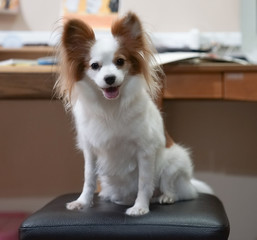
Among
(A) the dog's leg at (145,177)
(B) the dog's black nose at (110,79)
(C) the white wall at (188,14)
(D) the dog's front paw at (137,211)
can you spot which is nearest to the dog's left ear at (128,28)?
(B) the dog's black nose at (110,79)

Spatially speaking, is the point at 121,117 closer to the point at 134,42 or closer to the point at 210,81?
the point at 134,42

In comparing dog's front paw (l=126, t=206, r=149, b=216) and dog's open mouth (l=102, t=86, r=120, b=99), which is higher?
dog's open mouth (l=102, t=86, r=120, b=99)

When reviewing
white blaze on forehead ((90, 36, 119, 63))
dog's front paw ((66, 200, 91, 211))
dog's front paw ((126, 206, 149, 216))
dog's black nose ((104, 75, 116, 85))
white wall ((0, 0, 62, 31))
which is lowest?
dog's front paw ((66, 200, 91, 211))

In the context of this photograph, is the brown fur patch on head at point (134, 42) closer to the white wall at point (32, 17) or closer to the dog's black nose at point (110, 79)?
the dog's black nose at point (110, 79)

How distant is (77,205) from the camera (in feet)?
4.06

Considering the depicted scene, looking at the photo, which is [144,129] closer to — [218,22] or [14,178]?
[218,22]

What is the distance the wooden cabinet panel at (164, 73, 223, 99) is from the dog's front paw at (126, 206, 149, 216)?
52 centimetres

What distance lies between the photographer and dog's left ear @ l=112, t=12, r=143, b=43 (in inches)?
45.6

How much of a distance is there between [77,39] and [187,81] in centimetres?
54

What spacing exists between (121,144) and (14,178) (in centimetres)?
108

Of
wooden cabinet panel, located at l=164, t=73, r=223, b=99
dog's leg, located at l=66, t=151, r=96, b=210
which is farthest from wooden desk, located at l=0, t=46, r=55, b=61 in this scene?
dog's leg, located at l=66, t=151, r=96, b=210

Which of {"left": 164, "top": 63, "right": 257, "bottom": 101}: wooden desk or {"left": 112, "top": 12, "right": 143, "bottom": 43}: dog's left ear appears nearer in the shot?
{"left": 112, "top": 12, "right": 143, "bottom": 43}: dog's left ear

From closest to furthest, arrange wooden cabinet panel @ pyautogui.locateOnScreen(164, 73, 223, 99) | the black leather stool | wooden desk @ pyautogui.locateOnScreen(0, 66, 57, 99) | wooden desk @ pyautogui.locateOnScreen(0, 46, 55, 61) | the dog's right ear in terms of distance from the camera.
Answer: the black leather stool → the dog's right ear → wooden desk @ pyautogui.locateOnScreen(0, 66, 57, 99) → wooden cabinet panel @ pyautogui.locateOnScreen(164, 73, 223, 99) → wooden desk @ pyautogui.locateOnScreen(0, 46, 55, 61)

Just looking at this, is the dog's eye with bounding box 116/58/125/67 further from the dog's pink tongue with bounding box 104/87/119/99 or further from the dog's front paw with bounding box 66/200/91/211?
the dog's front paw with bounding box 66/200/91/211
